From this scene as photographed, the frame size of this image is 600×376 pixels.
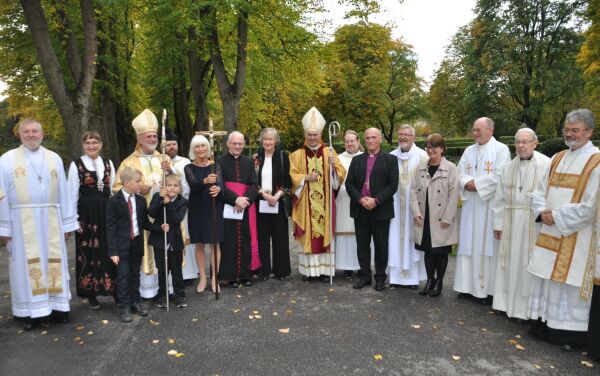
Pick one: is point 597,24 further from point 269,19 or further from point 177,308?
point 177,308

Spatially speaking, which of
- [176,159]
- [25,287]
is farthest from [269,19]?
[25,287]

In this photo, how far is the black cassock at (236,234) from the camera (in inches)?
260

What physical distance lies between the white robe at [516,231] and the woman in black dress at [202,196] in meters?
3.56

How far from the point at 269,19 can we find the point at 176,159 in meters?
8.36

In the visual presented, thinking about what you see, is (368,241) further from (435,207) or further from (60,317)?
(60,317)

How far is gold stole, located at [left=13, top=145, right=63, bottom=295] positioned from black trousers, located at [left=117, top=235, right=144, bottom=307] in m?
0.69

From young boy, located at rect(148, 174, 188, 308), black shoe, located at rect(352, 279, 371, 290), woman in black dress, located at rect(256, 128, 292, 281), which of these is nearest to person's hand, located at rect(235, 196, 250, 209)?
woman in black dress, located at rect(256, 128, 292, 281)

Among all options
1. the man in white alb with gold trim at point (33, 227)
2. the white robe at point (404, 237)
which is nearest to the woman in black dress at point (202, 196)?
the man in white alb with gold trim at point (33, 227)

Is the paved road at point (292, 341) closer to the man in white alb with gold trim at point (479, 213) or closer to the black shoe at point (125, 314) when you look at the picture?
the black shoe at point (125, 314)

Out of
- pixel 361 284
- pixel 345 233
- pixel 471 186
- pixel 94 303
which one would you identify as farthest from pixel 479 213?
pixel 94 303

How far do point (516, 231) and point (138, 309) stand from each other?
4.49 m

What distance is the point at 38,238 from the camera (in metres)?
5.20

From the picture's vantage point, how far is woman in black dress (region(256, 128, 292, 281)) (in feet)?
22.7

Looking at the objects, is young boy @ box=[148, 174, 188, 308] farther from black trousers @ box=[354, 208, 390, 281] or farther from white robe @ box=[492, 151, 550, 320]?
white robe @ box=[492, 151, 550, 320]
